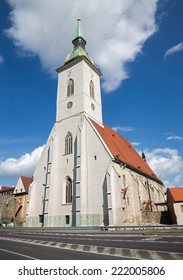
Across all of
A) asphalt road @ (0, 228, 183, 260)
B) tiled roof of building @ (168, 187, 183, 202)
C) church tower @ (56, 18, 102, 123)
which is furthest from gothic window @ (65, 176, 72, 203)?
asphalt road @ (0, 228, 183, 260)

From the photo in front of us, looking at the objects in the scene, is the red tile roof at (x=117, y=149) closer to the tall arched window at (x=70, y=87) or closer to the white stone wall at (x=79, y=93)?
the white stone wall at (x=79, y=93)

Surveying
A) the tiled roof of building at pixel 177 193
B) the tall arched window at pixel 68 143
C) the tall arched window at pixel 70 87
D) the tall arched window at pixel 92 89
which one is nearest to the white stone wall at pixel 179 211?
the tiled roof of building at pixel 177 193

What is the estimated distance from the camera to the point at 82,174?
2816 cm

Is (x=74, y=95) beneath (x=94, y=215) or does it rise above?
above

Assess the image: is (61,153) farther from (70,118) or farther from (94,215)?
(94,215)

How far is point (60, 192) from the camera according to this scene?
30359mm

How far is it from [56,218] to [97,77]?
27.2m

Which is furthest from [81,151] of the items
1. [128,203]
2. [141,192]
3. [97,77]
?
[97,77]

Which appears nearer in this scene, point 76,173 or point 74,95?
point 76,173

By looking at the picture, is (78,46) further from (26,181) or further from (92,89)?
(26,181)

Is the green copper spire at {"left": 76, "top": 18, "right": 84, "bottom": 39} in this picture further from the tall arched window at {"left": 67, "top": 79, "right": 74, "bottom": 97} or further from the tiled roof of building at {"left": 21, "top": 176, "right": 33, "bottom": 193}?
the tiled roof of building at {"left": 21, "top": 176, "right": 33, "bottom": 193}

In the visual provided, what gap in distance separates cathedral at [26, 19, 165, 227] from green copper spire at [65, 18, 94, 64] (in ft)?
0.82

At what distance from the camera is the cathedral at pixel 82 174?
26266 mm
